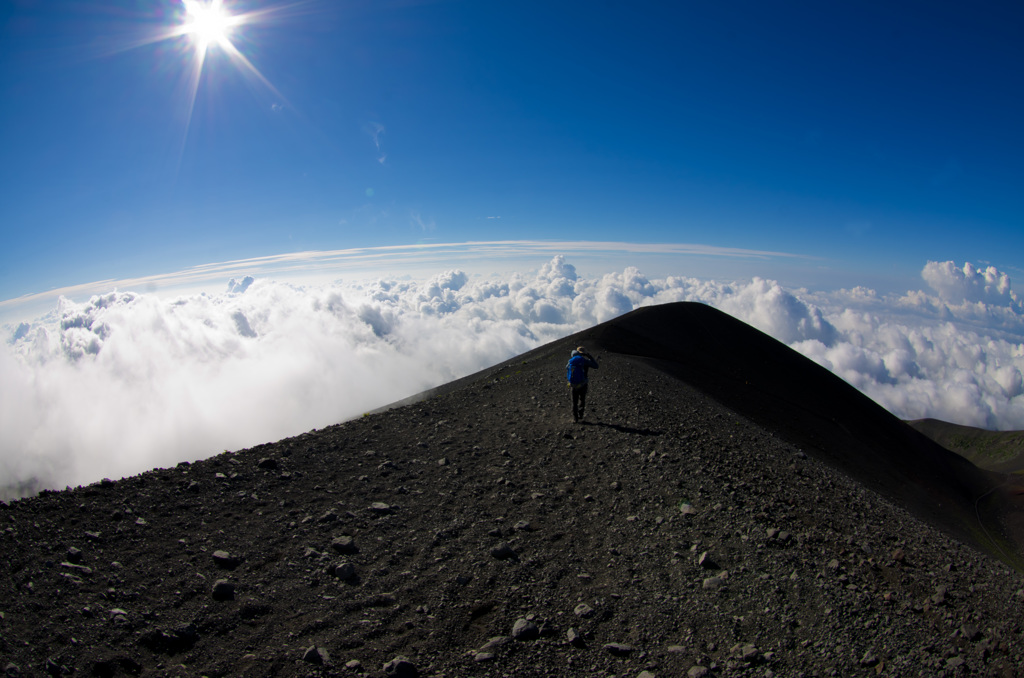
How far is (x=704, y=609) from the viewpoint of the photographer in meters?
5.86

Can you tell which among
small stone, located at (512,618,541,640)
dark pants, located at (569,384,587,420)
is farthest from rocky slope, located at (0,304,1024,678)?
dark pants, located at (569,384,587,420)

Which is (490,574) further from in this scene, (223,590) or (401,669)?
(223,590)

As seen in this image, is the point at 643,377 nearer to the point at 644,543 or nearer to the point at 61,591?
the point at 644,543

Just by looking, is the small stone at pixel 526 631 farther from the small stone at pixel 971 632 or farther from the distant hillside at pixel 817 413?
the distant hillside at pixel 817 413

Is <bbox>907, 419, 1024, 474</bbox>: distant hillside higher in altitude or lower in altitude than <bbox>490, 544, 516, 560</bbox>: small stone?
lower

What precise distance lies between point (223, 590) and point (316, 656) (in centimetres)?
196

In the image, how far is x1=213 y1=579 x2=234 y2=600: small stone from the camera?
233 inches

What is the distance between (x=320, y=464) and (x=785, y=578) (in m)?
9.38

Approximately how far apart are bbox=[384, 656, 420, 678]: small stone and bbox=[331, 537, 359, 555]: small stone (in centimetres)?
250

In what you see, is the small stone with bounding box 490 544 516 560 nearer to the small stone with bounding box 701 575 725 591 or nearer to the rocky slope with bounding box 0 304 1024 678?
the rocky slope with bounding box 0 304 1024 678

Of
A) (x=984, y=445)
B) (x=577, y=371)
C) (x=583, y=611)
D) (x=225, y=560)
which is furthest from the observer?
(x=984, y=445)

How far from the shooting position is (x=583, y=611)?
580 cm

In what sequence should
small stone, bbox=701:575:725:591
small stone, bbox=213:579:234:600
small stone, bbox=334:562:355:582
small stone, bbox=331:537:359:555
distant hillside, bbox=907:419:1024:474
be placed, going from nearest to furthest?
small stone, bbox=213:579:234:600, small stone, bbox=701:575:725:591, small stone, bbox=334:562:355:582, small stone, bbox=331:537:359:555, distant hillside, bbox=907:419:1024:474

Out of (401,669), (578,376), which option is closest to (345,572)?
(401,669)
